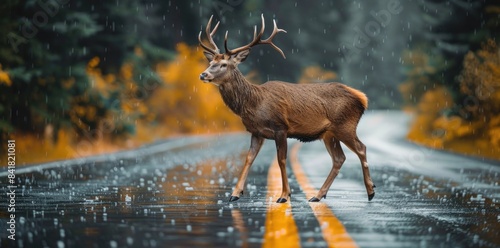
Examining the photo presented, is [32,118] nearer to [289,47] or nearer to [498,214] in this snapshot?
[498,214]

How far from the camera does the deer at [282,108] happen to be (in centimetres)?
1334

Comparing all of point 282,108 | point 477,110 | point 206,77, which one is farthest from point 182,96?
Answer: point 206,77

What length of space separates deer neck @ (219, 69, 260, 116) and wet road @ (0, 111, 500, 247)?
118 centimetres

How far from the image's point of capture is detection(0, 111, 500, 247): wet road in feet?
30.9

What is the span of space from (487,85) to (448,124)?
10.3 feet

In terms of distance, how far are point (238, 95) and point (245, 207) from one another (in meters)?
1.59

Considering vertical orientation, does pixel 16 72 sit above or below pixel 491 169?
above

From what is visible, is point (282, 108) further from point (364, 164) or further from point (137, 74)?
point (137, 74)

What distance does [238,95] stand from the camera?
43.8 feet

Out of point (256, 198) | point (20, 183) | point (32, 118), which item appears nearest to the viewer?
point (256, 198)

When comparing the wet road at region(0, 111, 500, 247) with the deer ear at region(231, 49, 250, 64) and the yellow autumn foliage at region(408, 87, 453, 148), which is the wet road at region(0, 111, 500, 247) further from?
the yellow autumn foliage at region(408, 87, 453, 148)

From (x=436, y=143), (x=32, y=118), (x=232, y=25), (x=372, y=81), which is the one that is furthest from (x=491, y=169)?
(x=372, y=81)

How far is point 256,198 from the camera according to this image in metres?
13.9

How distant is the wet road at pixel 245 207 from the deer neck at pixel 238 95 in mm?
1175
